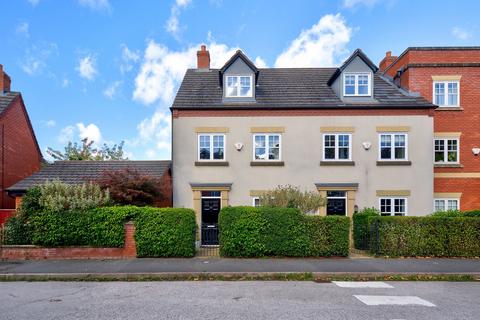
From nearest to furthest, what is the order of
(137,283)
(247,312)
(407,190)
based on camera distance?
(247,312)
(137,283)
(407,190)

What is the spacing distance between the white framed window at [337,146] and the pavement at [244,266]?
6.57m

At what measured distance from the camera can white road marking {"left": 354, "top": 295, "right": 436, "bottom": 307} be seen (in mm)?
6959

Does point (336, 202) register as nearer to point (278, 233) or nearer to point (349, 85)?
point (278, 233)

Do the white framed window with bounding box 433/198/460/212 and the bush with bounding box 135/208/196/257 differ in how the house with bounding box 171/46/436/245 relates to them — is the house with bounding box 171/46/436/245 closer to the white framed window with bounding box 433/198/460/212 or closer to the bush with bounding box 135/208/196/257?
the white framed window with bounding box 433/198/460/212

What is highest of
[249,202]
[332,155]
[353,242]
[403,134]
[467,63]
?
[467,63]

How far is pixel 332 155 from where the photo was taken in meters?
16.9

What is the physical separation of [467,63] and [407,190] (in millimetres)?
8296

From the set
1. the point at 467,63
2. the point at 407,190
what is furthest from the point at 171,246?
the point at 467,63

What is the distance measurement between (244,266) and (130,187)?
6.88 metres

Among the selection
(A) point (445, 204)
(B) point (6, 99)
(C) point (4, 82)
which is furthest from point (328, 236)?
(C) point (4, 82)

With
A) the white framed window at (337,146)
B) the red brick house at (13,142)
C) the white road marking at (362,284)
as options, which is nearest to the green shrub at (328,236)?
the white road marking at (362,284)

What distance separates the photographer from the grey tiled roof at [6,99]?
19219 mm

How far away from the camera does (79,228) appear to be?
11.4 m

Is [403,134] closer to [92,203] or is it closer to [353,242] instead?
[353,242]
